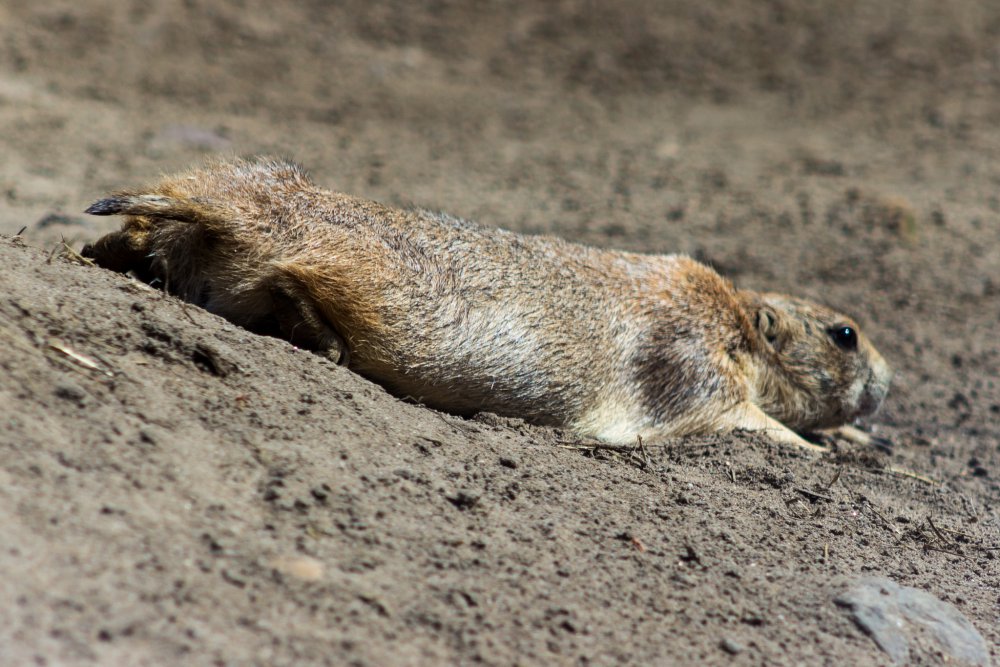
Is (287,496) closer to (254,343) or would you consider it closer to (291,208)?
(254,343)

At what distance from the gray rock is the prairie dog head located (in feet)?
8.87

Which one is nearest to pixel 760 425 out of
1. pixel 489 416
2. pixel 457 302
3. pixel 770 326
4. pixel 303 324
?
pixel 770 326

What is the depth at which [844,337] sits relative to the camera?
23.1ft

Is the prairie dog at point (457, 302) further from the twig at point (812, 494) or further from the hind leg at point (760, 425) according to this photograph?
the twig at point (812, 494)

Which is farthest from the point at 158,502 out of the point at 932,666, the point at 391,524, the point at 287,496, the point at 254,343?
the point at 932,666

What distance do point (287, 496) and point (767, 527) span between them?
2.33 metres

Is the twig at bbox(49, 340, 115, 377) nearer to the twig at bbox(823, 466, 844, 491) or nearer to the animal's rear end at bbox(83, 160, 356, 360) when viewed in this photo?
the animal's rear end at bbox(83, 160, 356, 360)

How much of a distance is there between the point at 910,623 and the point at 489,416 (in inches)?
89.9

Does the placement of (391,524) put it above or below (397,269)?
below

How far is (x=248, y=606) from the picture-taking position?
3.17 meters

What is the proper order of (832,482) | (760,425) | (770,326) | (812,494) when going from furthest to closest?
(770,326)
(760,425)
(832,482)
(812,494)

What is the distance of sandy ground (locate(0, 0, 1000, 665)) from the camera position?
3.33 m

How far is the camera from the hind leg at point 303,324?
15.8 feet

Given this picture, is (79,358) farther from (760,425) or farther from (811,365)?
(811,365)
